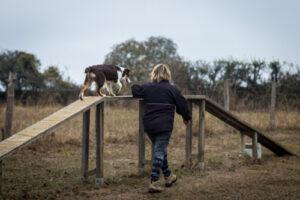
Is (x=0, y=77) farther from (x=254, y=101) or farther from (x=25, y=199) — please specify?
(x=25, y=199)

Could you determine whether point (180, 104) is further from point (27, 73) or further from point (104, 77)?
point (27, 73)

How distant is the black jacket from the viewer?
714 centimetres

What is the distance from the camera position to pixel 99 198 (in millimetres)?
6707

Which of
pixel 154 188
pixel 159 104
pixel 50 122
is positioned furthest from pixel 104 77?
pixel 154 188

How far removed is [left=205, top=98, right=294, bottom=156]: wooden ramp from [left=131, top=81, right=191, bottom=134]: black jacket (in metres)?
2.19

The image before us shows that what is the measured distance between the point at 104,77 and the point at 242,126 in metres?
4.06

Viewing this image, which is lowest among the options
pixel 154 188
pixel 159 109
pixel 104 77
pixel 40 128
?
pixel 154 188

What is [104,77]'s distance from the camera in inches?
294

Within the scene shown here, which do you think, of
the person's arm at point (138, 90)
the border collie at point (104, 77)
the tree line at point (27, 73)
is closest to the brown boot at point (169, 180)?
the person's arm at point (138, 90)

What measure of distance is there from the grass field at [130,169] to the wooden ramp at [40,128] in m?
0.99

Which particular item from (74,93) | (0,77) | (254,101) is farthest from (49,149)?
(0,77)

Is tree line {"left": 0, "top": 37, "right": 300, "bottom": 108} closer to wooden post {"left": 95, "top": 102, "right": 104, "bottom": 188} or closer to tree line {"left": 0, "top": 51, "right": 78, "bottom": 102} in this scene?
tree line {"left": 0, "top": 51, "right": 78, "bottom": 102}

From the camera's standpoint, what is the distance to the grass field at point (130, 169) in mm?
7074

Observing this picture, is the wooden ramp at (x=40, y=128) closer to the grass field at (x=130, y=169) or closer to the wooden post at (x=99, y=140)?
the wooden post at (x=99, y=140)
